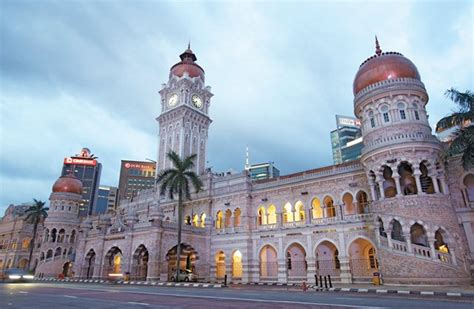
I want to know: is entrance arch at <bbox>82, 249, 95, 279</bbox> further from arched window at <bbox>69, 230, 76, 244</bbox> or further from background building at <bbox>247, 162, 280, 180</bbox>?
background building at <bbox>247, 162, 280, 180</bbox>

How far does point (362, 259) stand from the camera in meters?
23.6

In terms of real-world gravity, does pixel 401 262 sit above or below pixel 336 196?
below

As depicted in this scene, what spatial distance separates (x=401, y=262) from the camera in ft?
63.3

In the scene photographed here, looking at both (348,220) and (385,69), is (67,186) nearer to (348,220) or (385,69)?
(348,220)

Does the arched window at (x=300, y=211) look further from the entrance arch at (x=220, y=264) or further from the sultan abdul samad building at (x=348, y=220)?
the entrance arch at (x=220, y=264)

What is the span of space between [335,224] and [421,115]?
1113cm

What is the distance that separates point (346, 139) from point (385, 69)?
298 ft

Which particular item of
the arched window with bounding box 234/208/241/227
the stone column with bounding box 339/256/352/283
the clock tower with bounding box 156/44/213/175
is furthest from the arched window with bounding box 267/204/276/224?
the clock tower with bounding box 156/44/213/175

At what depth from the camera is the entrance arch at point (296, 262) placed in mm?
27656

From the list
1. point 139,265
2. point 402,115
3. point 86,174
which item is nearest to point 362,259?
point 402,115

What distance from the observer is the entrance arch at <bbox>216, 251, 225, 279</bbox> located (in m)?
32.2

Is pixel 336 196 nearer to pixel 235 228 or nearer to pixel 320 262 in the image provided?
pixel 320 262

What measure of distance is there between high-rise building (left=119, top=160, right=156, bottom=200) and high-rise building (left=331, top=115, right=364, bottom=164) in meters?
70.6

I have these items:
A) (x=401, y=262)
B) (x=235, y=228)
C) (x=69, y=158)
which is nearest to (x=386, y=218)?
(x=401, y=262)
